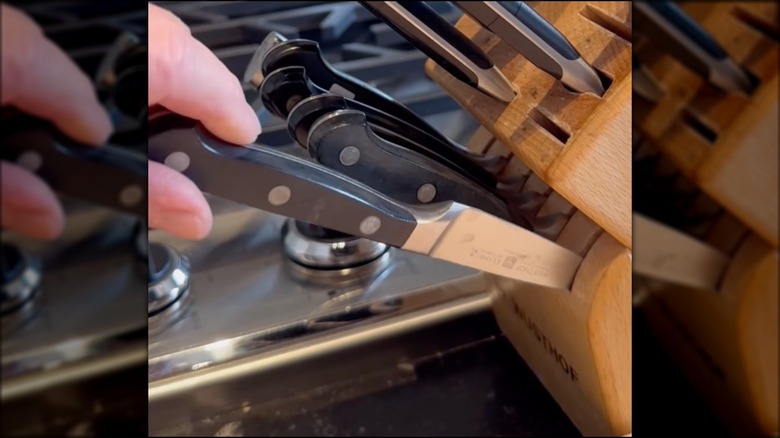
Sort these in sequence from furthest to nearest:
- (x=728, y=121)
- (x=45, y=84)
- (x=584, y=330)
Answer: (x=584, y=330), (x=728, y=121), (x=45, y=84)

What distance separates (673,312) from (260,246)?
24 centimetres

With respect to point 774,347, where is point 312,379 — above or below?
below

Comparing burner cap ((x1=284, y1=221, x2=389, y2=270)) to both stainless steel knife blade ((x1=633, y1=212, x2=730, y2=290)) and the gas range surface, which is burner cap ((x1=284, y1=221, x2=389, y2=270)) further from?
stainless steel knife blade ((x1=633, y1=212, x2=730, y2=290))

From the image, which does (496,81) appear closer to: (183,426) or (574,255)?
(574,255)

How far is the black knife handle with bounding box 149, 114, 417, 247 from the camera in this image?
27 centimetres

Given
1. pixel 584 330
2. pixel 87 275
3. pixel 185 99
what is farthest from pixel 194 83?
pixel 584 330

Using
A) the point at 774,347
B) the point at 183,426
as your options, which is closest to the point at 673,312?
the point at 774,347

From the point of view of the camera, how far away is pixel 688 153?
30 centimetres

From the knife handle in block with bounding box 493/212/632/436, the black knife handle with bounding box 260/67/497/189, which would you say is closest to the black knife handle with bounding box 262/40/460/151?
the black knife handle with bounding box 260/67/497/189

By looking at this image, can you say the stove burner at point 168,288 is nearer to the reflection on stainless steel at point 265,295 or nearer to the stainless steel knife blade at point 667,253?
the reflection on stainless steel at point 265,295

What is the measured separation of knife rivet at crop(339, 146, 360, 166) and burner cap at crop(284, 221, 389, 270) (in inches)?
3.3

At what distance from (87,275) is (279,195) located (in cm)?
13

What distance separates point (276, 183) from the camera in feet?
0.99

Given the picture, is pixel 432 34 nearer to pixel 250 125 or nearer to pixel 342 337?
pixel 250 125
